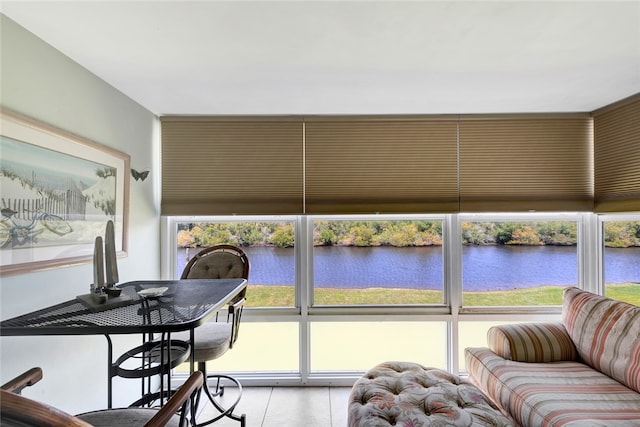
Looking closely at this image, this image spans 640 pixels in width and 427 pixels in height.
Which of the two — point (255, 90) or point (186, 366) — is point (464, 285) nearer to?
point (255, 90)

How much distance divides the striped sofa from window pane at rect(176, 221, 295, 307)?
1.61m

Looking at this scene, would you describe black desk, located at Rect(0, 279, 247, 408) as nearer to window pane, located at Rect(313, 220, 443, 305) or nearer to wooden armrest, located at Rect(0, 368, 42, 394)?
wooden armrest, located at Rect(0, 368, 42, 394)

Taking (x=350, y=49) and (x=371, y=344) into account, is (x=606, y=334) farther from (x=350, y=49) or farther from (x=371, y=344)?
(x=350, y=49)

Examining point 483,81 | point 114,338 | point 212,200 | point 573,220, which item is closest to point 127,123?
point 212,200

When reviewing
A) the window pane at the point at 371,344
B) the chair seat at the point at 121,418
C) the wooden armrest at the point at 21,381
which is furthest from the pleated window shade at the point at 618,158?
the wooden armrest at the point at 21,381

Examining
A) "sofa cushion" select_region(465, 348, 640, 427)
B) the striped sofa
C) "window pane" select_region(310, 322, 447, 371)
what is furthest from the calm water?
"sofa cushion" select_region(465, 348, 640, 427)

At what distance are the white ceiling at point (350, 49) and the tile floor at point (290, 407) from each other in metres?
2.39

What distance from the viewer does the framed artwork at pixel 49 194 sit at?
1.38 meters

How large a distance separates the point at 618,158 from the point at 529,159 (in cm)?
61

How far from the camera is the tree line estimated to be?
2.88 meters

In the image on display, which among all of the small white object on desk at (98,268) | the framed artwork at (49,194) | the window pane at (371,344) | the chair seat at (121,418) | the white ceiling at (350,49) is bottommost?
the window pane at (371,344)

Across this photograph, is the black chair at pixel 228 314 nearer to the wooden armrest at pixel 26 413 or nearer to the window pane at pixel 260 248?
the window pane at pixel 260 248

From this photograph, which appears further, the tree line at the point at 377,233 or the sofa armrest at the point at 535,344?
the tree line at the point at 377,233

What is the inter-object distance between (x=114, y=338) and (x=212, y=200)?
1.22m
